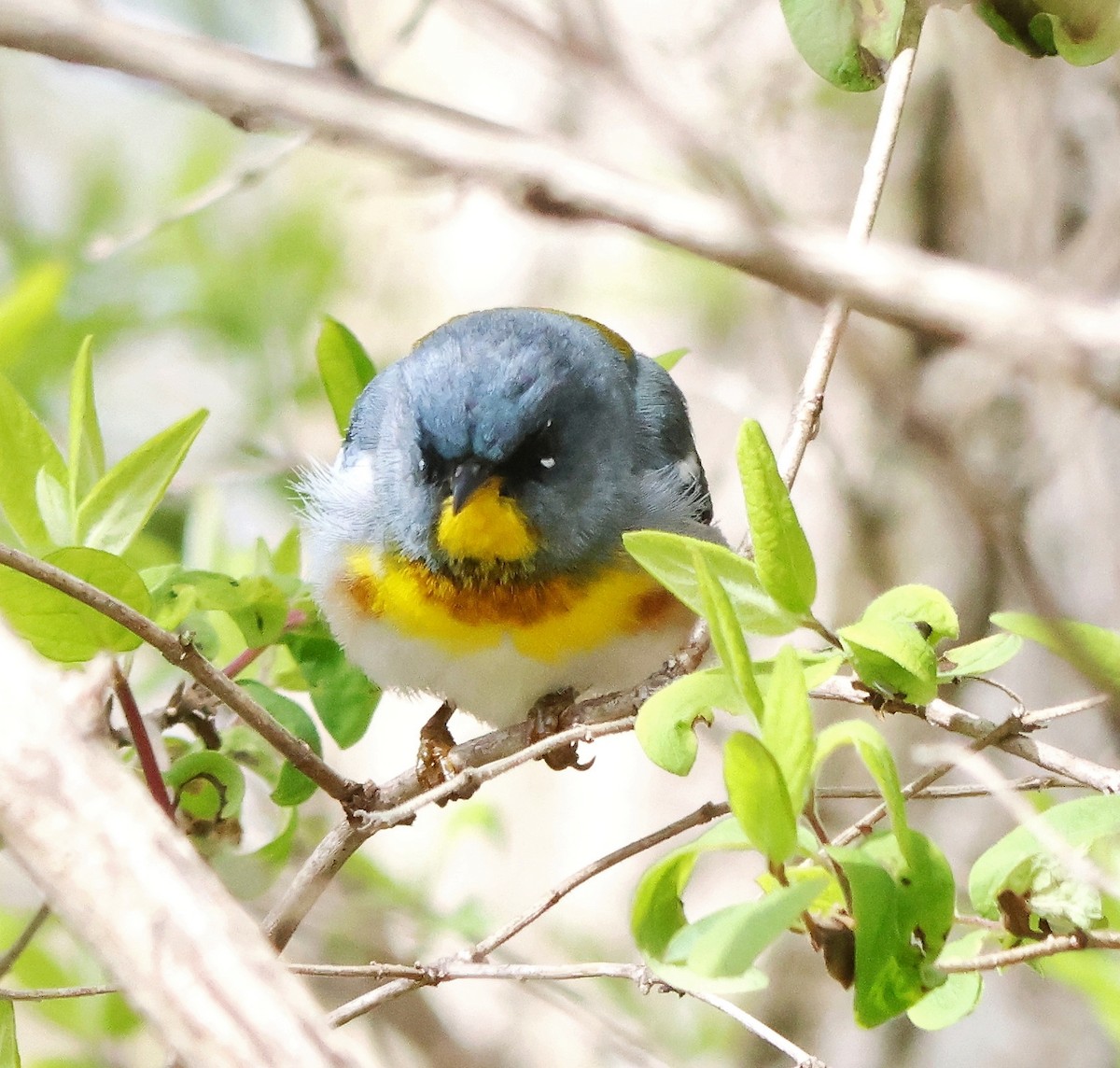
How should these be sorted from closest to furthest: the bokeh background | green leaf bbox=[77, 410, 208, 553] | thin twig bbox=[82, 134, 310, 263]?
green leaf bbox=[77, 410, 208, 553]
thin twig bbox=[82, 134, 310, 263]
the bokeh background

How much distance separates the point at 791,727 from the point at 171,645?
693 millimetres

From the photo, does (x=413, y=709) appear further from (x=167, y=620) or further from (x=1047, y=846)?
(x=1047, y=846)

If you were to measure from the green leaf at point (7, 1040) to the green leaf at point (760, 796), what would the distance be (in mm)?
928

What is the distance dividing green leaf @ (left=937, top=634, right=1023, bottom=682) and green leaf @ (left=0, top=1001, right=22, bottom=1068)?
3.65ft

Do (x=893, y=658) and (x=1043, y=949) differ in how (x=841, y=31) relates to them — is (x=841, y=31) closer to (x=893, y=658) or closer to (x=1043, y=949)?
(x=893, y=658)

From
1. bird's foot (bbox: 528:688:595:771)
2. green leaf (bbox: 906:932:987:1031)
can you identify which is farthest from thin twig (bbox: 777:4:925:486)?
bird's foot (bbox: 528:688:595:771)

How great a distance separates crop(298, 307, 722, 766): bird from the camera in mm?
2361

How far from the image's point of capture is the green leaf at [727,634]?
3.87 feet

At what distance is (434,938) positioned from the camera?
3428 millimetres

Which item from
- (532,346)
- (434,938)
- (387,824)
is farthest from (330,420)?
(387,824)

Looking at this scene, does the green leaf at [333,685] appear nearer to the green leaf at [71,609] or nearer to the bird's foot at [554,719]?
the bird's foot at [554,719]

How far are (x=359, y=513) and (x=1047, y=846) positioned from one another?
165 centimetres

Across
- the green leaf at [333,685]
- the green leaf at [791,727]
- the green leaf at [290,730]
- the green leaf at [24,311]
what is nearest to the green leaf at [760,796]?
the green leaf at [791,727]

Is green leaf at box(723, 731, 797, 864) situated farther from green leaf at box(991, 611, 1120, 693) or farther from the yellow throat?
the yellow throat
